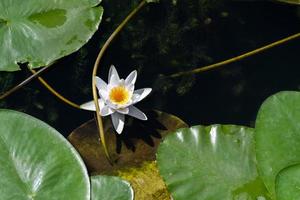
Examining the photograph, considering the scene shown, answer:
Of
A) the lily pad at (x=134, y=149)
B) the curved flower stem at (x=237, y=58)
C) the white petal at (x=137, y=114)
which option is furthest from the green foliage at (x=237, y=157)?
the curved flower stem at (x=237, y=58)

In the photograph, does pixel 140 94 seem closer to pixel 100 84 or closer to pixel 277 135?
pixel 100 84

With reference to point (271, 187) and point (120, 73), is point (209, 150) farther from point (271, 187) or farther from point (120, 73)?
point (120, 73)

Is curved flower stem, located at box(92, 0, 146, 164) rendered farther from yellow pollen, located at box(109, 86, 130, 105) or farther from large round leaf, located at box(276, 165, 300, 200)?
large round leaf, located at box(276, 165, 300, 200)

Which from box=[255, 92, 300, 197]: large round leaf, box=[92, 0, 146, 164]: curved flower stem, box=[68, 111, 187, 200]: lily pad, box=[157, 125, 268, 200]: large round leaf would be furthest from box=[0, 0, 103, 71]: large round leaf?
Result: box=[255, 92, 300, 197]: large round leaf

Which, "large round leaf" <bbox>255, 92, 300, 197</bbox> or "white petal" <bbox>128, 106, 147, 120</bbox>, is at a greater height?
"large round leaf" <bbox>255, 92, 300, 197</bbox>

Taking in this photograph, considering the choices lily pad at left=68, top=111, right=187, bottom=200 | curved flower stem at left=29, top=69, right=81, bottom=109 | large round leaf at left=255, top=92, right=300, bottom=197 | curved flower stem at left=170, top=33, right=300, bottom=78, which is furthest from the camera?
curved flower stem at left=170, top=33, right=300, bottom=78
